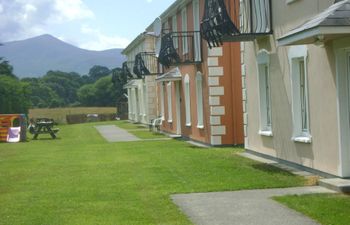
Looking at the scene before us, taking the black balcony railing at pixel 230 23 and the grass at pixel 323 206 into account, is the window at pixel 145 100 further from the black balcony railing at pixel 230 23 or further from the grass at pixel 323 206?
the grass at pixel 323 206

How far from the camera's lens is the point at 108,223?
8.30 meters

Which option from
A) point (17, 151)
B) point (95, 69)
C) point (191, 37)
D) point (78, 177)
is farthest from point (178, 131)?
point (95, 69)

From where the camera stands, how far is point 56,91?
390 feet

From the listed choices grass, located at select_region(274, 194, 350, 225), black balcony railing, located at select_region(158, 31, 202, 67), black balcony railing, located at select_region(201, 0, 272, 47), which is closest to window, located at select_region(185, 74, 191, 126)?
black balcony railing, located at select_region(158, 31, 202, 67)

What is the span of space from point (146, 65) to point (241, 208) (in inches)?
1057

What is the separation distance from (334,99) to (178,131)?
16.3 metres

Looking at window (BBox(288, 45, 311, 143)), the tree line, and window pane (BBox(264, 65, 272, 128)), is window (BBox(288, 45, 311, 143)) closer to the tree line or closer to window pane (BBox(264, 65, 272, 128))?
window pane (BBox(264, 65, 272, 128))

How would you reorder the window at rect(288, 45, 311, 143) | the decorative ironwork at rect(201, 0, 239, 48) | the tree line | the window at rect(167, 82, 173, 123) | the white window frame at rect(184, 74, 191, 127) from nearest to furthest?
the window at rect(288, 45, 311, 143), the decorative ironwork at rect(201, 0, 239, 48), the white window frame at rect(184, 74, 191, 127), the window at rect(167, 82, 173, 123), the tree line

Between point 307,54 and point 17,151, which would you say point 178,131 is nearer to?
point 17,151

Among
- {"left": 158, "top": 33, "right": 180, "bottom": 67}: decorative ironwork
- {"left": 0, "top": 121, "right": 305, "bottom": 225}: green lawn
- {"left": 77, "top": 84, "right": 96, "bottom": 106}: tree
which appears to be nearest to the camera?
{"left": 0, "top": 121, "right": 305, "bottom": 225}: green lawn

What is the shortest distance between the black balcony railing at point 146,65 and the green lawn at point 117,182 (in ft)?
Answer: 37.2

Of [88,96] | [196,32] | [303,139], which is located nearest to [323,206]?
[303,139]

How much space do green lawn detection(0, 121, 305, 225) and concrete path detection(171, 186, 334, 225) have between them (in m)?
0.28

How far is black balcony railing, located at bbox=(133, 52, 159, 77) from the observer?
30222 mm
